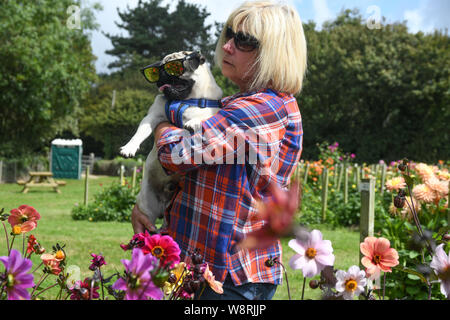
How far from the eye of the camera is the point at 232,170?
1458 millimetres

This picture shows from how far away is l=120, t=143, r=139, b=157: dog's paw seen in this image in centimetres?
170

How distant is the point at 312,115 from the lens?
27562mm

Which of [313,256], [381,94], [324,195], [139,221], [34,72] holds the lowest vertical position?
[324,195]

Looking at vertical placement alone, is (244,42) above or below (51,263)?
above

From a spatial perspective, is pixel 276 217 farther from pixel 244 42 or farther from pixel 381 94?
pixel 381 94

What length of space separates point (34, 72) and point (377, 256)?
20.2m

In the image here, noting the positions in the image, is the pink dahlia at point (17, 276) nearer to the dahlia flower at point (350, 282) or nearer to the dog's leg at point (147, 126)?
the dahlia flower at point (350, 282)

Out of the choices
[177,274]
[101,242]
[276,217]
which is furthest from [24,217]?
[101,242]

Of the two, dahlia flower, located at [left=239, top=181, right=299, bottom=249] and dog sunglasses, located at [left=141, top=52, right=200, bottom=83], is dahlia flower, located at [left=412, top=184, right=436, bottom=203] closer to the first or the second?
dog sunglasses, located at [left=141, top=52, right=200, bottom=83]

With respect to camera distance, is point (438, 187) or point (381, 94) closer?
point (438, 187)

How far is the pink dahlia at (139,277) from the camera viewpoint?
0.68 metres

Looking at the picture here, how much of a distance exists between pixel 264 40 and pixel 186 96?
1.45 feet

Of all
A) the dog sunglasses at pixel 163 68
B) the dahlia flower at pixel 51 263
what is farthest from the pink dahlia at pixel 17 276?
the dog sunglasses at pixel 163 68
